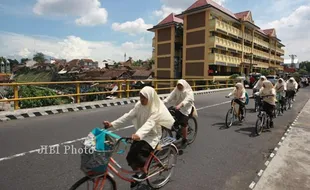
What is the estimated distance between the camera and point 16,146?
16.2ft

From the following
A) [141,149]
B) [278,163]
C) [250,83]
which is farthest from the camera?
[250,83]

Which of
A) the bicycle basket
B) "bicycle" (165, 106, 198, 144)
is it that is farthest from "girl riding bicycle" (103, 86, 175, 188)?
"bicycle" (165, 106, 198, 144)

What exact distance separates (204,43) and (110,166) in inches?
1240

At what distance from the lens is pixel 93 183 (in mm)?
2469

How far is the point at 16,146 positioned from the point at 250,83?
1087 inches

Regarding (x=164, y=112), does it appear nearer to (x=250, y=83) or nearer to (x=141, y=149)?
(x=141, y=149)

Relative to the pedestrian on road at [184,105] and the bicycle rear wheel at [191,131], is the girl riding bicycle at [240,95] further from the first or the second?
the pedestrian on road at [184,105]

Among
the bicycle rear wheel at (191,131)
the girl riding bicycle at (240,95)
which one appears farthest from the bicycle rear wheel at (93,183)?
the girl riding bicycle at (240,95)

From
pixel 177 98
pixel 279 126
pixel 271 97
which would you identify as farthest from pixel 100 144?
pixel 279 126

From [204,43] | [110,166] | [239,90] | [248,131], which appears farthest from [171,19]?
[110,166]

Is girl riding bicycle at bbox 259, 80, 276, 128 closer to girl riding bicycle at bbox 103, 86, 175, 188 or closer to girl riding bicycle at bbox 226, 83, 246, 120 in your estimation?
girl riding bicycle at bbox 226, 83, 246, 120

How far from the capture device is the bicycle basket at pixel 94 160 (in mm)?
2197

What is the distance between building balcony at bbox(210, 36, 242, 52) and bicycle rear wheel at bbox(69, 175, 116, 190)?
98.5ft

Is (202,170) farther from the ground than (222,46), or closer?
closer
